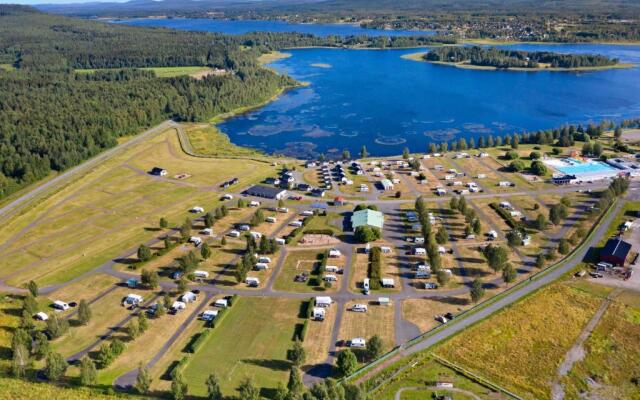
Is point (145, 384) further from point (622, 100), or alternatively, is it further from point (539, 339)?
point (622, 100)

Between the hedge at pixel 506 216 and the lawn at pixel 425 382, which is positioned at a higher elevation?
the hedge at pixel 506 216

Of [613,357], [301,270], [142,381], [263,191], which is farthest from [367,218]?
[142,381]

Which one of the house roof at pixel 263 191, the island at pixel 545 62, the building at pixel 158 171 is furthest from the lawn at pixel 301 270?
the island at pixel 545 62

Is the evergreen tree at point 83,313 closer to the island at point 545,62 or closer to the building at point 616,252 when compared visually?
the building at point 616,252

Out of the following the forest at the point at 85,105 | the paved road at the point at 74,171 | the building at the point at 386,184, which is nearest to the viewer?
the paved road at the point at 74,171

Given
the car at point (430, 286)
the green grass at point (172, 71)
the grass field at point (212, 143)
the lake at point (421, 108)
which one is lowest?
the car at point (430, 286)

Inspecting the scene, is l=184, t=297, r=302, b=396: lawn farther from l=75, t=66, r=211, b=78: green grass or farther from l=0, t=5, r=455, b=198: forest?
l=75, t=66, r=211, b=78: green grass
